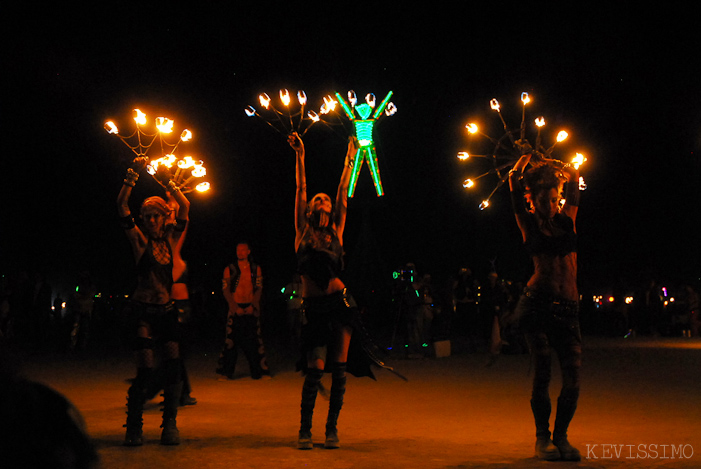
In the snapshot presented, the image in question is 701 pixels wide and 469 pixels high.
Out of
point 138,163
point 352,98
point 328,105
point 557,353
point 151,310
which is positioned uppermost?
point 352,98

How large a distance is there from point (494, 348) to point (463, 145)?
131ft

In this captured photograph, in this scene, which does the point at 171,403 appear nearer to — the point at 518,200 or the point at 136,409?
the point at 136,409

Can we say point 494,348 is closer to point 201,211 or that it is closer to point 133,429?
point 133,429

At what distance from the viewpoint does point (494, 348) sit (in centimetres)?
785

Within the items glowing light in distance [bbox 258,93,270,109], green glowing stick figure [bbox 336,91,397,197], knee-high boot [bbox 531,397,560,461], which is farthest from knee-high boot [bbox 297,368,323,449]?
glowing light in distance [bbox 258,93,270,109]

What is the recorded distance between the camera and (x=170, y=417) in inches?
281

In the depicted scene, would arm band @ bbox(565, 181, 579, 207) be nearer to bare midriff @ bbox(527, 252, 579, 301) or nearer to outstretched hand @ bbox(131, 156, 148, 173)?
bare midriff @ bbox(527, 252, 579, 301)

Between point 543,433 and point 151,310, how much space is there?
359cm

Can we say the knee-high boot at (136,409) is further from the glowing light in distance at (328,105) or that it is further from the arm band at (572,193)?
the arm band at (572,193)

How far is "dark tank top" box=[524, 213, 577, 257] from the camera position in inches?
258

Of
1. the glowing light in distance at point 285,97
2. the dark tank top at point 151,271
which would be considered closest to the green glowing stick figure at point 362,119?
the glowing light in distance at point 285,97

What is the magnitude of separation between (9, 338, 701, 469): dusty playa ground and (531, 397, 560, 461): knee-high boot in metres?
0.10

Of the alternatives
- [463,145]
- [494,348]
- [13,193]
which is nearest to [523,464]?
[494,348]

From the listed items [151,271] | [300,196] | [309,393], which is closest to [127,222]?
[151,271]
